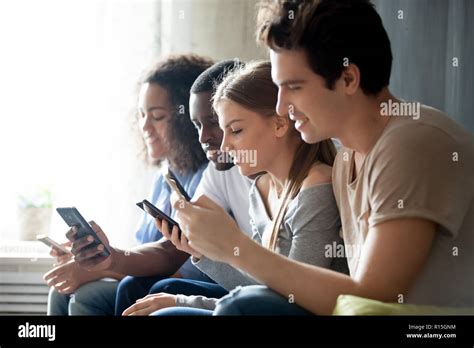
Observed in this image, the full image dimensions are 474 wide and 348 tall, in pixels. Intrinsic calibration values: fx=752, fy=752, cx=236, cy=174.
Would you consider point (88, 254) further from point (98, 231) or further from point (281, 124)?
point (281, 124)

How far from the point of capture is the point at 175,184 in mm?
1544

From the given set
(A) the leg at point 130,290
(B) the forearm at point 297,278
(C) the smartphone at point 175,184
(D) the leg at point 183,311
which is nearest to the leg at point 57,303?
(A) the leg at point 130,290

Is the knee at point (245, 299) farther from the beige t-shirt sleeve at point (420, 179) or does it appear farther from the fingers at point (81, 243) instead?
the fingers at point (81, 243)

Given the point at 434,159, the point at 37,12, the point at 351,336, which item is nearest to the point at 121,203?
the point at 37,12

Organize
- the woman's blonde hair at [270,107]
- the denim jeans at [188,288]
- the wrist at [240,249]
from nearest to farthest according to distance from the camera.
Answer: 1. the wrist at [240,249]
2. the woman's blonde hair at [270,107]
3. the denim jeans at [188,288]

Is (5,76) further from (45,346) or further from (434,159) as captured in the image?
(434,159)

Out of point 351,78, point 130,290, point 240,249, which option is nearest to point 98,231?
point 130,290

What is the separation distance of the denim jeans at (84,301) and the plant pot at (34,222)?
0.42ft

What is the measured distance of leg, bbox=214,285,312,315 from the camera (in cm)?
133

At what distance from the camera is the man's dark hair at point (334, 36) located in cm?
135

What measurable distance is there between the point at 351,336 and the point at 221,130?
0.48 metres

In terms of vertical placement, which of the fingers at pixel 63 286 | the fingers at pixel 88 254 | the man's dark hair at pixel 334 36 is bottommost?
the fingers at pixel 63 286

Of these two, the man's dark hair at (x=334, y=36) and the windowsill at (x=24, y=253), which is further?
the windowsill at (x=24, y=253)

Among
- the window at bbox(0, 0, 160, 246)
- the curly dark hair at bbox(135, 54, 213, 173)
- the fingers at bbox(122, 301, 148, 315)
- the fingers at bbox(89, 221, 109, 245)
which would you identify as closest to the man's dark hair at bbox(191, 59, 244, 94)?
the curly dark hair at bbox(135, 54, 213, 173)
